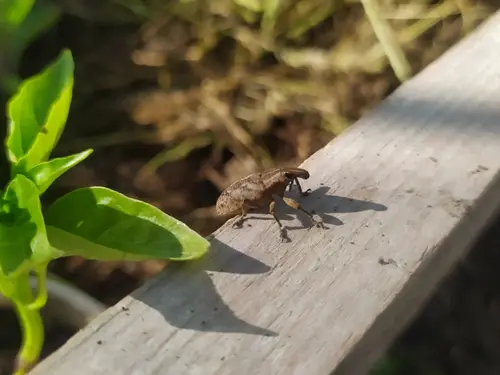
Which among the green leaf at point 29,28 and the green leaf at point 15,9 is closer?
the green leaf at point 15,9

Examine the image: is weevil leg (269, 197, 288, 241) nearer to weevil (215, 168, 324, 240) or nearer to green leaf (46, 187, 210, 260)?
weevil (215, 168, 324, 240)

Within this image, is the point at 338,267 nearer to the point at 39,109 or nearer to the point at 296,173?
the point at 296,173

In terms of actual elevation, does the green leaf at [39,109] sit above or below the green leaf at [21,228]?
above

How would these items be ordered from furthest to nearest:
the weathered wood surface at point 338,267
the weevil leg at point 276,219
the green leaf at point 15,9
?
the green leaf at point 15,9, the weevil leg at point 276,219, the weathered wood surface at point 338,267

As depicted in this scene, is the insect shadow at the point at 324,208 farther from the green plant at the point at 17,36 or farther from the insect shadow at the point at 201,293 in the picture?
the green plant at the point at 17,36

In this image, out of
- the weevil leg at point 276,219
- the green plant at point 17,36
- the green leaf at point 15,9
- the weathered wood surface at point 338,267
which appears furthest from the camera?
the green plant at point 17,36

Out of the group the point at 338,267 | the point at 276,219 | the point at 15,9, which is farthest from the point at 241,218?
the point at 15,9

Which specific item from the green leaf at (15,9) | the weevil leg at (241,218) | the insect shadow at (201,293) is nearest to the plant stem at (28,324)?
the insect shadow at (201,293)

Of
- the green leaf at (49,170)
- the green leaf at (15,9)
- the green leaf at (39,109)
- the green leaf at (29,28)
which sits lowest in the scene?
the green leaf at (49,170)
